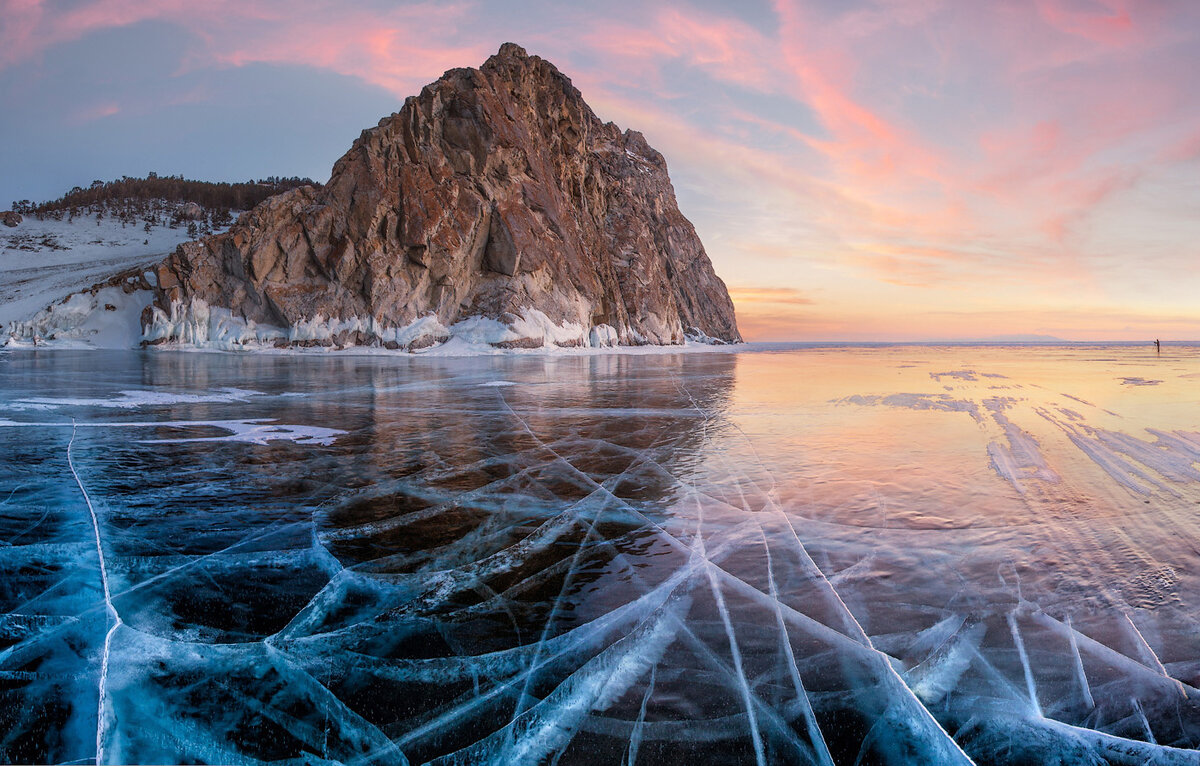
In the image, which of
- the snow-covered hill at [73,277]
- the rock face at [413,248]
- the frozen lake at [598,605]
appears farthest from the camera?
the snow-covered hill at [73,277]

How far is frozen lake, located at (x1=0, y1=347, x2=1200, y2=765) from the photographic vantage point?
92.0 inches

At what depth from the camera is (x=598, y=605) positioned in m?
3.38

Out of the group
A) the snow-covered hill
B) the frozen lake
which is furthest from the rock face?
the frozen lake

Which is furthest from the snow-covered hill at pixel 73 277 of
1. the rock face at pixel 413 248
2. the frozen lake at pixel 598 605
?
the frozen lake at pixel 598 605

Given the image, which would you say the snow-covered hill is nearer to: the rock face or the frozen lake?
the rock face

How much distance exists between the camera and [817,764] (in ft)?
7.09

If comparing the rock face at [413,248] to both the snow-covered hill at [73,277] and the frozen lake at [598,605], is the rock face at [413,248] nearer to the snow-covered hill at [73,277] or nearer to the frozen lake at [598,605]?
the snow-covered hill at [73,277]

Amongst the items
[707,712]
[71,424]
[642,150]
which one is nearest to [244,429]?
[71,424]

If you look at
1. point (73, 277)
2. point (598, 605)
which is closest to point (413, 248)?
point (73, 277)

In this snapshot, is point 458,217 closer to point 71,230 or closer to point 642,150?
point 642,150

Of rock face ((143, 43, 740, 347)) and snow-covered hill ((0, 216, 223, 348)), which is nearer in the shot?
rock face ((143, 43, 740, 347))

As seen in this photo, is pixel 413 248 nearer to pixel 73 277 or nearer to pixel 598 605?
pixel 73 277

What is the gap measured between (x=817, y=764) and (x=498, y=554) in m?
2.56

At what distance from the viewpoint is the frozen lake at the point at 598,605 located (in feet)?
7.66
